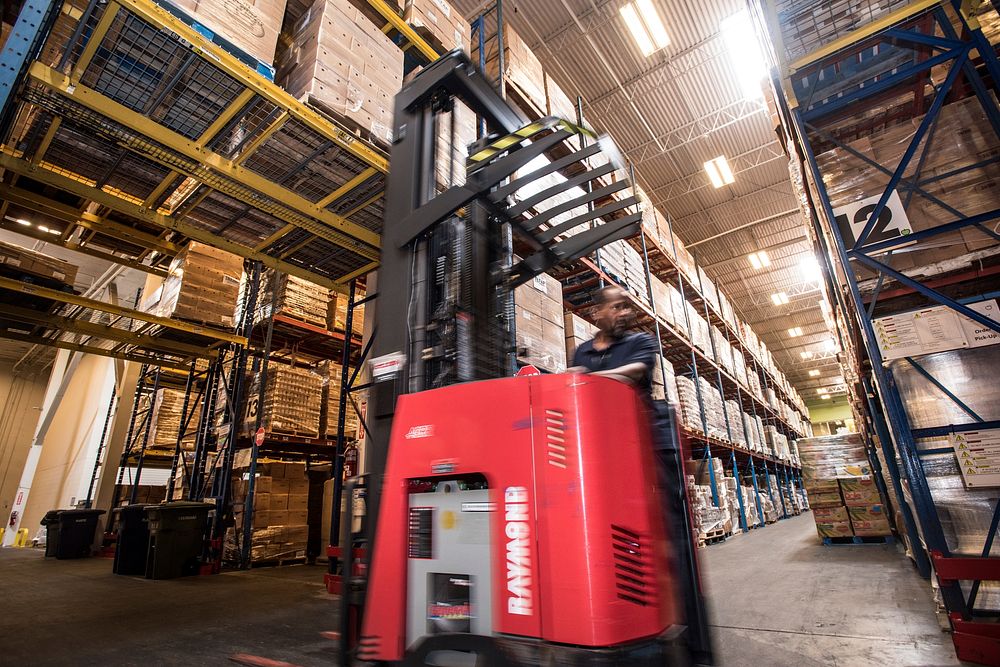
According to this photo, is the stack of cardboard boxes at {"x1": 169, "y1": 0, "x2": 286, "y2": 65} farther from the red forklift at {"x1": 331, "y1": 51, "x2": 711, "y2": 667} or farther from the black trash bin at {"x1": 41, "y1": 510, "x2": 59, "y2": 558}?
the black trash bin at {"x1": 41, "y1": 510, "x2": 59, "y2": 558}

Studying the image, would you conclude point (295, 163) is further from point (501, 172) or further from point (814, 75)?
point (814, 75)

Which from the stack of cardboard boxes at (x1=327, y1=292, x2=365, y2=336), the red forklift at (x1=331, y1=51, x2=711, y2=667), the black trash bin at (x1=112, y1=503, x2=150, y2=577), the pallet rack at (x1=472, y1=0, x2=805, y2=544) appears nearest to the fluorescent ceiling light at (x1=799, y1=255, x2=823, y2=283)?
the pallet rack at (x1=472, y1=0, x2=805, y2=544)

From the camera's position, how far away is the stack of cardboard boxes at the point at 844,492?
776 centimetres

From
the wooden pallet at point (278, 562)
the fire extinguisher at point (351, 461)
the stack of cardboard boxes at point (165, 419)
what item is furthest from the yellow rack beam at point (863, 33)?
the stack of cardboard boxes at point (165, 419)

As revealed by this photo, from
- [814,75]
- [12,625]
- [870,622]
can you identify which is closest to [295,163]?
[12,625]

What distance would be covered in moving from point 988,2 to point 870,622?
15.0 feet

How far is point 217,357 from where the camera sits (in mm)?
8797

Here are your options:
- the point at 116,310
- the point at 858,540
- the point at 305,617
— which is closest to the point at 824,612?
the point at 305,617

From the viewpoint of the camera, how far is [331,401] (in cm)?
912

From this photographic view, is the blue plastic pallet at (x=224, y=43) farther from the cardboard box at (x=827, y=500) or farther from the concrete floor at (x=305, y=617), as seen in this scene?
the cardboard box at (x=827, y=500)

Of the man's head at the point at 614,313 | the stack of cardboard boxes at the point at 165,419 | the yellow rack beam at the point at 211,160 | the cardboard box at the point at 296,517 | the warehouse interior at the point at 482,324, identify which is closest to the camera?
the warehouse interior at the point at 482,324

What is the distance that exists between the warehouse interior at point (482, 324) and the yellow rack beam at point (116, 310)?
57 mm

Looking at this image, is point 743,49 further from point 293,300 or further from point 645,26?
point 293,300

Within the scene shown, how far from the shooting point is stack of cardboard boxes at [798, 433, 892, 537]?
7762mm
